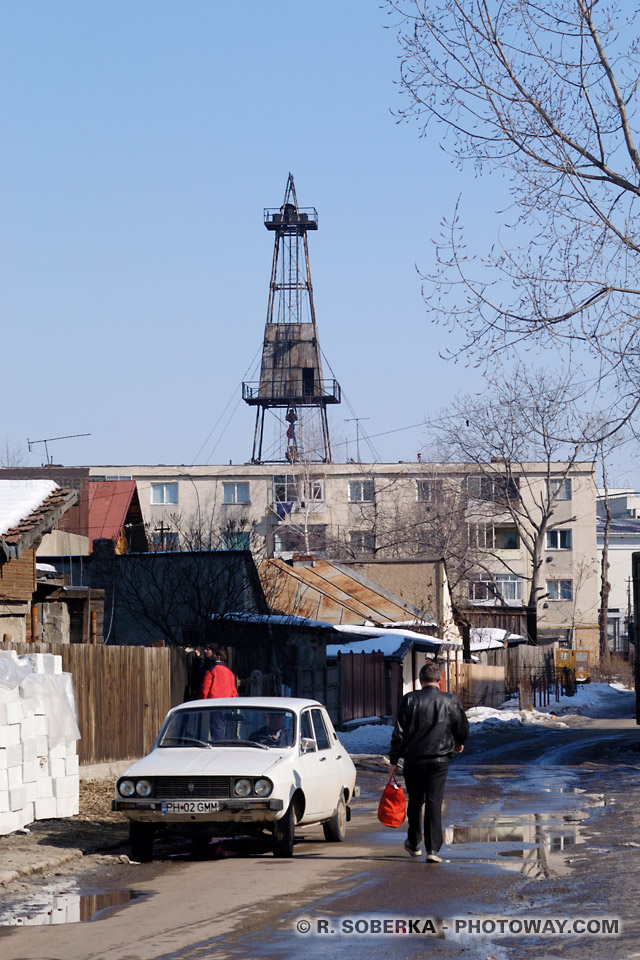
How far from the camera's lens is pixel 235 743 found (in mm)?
12477

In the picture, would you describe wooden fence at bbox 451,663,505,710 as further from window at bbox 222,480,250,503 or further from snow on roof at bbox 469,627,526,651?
window at bbox 222,480,250,503

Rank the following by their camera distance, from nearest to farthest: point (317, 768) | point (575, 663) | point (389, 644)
Answer: point (317, 768), point (389, 644), point (575, 663)

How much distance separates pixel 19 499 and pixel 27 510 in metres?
0.67

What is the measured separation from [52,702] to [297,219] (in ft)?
193

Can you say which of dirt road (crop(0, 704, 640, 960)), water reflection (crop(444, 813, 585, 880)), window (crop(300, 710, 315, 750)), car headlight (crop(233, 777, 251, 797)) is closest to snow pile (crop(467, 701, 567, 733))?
dirt road (crop(0, 704, 640, 960))

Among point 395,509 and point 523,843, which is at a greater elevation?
point 395,509

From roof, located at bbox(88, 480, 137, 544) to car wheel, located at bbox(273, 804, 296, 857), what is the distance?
1345 inches

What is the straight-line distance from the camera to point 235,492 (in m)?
86.1

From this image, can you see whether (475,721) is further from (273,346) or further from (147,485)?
(147,485)

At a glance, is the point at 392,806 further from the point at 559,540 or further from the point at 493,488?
the point at 559,540

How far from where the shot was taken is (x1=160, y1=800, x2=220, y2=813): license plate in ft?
37.4

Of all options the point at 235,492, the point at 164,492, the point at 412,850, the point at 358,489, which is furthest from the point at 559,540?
the point at 412,850

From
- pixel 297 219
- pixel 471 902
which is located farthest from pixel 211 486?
pixel 471 902

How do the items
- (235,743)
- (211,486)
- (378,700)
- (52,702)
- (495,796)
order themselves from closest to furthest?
(235,743)
(52,702)
(495,796)
(378,700)
(211,486)
